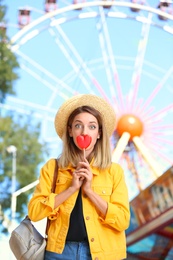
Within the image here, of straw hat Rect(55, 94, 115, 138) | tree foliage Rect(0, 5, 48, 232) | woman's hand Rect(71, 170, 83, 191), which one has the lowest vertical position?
woman's hand Rect(71, 170, 83, 191)

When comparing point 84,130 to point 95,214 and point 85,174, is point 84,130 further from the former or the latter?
point 95,214

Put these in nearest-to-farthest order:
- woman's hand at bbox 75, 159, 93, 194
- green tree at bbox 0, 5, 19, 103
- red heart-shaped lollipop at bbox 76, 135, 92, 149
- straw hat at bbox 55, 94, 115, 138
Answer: woman's hand at bbox 75, 159, 93, 194, red heart-shaped lollipop at bbox 76, 135, 92, 149, straw hat at bbox 55, 94, 115, 138, green tree at bbox 0, 5, 19, 103

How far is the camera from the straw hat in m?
2.90

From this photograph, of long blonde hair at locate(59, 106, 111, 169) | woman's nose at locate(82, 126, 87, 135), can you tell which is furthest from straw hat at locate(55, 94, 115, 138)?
woman's nose at locate(82, 126, 87, 135)

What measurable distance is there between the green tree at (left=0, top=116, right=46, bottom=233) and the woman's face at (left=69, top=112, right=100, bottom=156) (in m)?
20.6

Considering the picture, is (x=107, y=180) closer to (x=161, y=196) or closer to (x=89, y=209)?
(x=89, y=209)

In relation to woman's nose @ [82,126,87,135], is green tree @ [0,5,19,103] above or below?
above

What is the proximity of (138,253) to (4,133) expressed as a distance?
39.4 feet

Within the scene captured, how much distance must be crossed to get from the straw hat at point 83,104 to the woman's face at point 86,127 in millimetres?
93

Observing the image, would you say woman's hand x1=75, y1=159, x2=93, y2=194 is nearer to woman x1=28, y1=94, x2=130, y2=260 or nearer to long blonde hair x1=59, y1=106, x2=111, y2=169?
woman x1=28, y1=94, x2=130, y2=260

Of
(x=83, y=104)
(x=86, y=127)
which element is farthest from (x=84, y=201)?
(x=83, y=104)

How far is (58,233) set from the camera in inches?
103

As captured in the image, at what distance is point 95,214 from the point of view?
8.61 ft

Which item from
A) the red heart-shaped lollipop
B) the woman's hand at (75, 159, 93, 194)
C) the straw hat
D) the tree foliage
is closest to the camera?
the woman's hand at (75, 159, 93, 194)
